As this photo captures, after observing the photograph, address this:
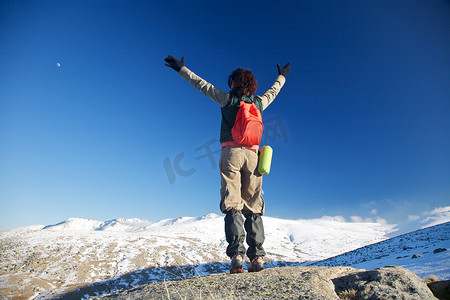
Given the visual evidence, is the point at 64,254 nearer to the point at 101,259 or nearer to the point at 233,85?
the point at 101,259

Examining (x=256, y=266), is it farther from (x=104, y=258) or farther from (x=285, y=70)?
(x=104, y=258)

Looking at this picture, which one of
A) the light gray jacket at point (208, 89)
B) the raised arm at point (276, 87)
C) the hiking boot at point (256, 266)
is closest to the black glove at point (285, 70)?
the raised arm at point (276, 87)

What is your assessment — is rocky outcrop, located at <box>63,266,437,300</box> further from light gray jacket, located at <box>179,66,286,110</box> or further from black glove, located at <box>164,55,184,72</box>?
black glove, located at <box>164,55,184,72</box>

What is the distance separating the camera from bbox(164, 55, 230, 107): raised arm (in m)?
3.91

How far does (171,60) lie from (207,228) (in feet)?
385

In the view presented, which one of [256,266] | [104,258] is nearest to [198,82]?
[256,266]

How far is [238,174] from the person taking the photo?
3.63 metres

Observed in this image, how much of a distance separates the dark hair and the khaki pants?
1.07 meters

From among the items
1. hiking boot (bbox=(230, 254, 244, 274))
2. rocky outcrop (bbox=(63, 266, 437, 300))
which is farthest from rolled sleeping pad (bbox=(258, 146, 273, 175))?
rocky outcrop (bbox=(63, 266, 437, 300))

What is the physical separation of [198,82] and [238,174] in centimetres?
187

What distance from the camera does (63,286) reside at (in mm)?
40719

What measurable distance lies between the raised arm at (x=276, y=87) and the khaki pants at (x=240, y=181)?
1226 mm

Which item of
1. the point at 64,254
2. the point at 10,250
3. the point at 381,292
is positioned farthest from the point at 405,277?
the point at 10,250

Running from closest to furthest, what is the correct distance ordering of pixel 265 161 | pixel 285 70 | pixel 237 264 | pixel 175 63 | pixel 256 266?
pixel 237 264 → pixel 256 266 → pixel 265 161 → pixel 175 63 → pixel 285 70
